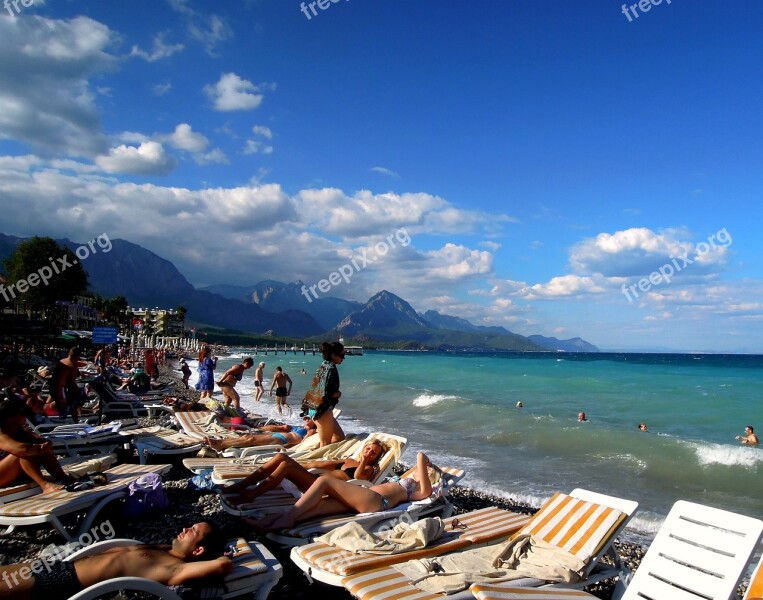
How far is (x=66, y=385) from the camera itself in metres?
10.6

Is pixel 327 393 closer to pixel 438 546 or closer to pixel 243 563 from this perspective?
pixel 438 546

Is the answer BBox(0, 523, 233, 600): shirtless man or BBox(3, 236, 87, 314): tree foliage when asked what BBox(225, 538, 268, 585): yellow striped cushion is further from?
BBox(3, 236, 87, 314): tree foliage

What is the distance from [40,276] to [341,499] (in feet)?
153

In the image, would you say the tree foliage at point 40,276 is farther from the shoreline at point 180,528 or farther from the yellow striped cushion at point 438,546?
the yellow striped cushion at point 438,546

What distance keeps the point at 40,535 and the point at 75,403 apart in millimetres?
6159

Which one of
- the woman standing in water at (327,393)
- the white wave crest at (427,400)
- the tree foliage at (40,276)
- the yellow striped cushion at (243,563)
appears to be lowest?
the white wave crest at (427,400)

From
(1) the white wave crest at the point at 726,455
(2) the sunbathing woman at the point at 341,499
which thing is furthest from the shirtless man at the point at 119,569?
(1) the white wave crest at the point at 726,455

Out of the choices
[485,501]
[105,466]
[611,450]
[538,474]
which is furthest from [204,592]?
[611,450]

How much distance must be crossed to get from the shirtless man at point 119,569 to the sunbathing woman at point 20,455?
2105 mm

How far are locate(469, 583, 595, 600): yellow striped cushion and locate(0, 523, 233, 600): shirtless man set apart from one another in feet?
5.02

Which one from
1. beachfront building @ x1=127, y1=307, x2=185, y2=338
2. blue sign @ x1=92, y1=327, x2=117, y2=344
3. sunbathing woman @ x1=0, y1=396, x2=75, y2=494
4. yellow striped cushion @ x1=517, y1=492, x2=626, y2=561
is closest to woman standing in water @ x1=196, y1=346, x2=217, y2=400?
blue sign @ x1=92, y1=327, x2=117, y2=344

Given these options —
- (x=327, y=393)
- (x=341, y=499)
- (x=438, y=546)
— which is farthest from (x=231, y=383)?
(x=438, y=546)

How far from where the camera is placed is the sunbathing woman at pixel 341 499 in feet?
15.1

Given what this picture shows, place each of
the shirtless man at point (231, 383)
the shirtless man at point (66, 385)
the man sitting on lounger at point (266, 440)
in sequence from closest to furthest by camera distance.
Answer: the man sitting on lounger at point (266, 440)
the shirtless man at point (66, 385)
the shirtless man at point (231, 383)
